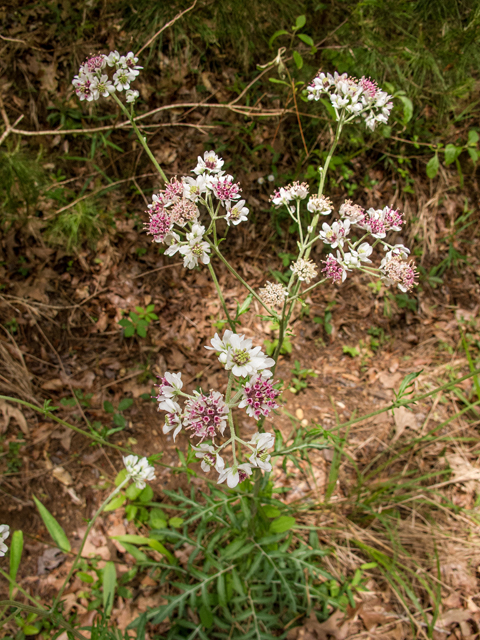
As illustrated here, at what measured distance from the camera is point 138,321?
3301 mm

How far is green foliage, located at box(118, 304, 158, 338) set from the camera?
3238mm

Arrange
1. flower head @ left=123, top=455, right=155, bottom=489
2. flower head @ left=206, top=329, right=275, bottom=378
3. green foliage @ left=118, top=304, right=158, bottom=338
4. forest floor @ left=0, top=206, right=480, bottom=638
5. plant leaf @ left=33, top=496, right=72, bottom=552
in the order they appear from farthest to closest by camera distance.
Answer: green foliage @ left=118, top=304, right=158, bottom=338, forest floor @ left=0, top=206, right=480, bottom=638, plant leaf @ left=33, top=496, right=72, bottom=552, flower head @ left=123, top=455, right=155, bottom=489, flower head @ left=206, top=329, right=275, bottom=378

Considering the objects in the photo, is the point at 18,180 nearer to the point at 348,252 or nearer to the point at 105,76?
the point at 105,76

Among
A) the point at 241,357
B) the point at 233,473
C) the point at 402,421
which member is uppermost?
the point at 241,357

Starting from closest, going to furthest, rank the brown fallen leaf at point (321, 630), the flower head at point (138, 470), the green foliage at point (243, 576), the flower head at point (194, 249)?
the flower head at point (194, 249), the flower head at point (138, 470), the green foliage at point (243, 576), the brown fallen leaf at point (321, 630)

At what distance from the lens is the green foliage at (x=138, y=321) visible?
3238 mm

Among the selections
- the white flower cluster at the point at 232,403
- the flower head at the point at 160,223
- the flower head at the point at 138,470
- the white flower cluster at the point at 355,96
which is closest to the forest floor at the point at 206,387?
the flower head at the point at 138,470

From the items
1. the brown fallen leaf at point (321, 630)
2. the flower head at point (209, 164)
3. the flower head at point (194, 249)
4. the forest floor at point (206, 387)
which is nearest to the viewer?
the flower head at point (194, 249)

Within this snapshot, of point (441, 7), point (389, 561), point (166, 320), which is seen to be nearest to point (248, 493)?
point (389, 561)

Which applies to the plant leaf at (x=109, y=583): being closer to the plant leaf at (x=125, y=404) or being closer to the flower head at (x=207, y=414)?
the plant leaf at (x=125, y=404)

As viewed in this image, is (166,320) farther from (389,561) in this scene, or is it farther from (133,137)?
(389,561)

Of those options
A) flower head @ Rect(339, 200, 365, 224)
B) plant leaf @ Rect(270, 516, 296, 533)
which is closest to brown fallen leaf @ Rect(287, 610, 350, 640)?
plant leaf @ Rect(270, 516, 296, 533)

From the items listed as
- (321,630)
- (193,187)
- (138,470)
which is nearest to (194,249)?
(193,187)

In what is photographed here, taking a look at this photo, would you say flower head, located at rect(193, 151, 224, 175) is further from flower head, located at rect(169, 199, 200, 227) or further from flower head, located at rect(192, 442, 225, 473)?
flower head, located at rect(192, 442, 225, 473)
